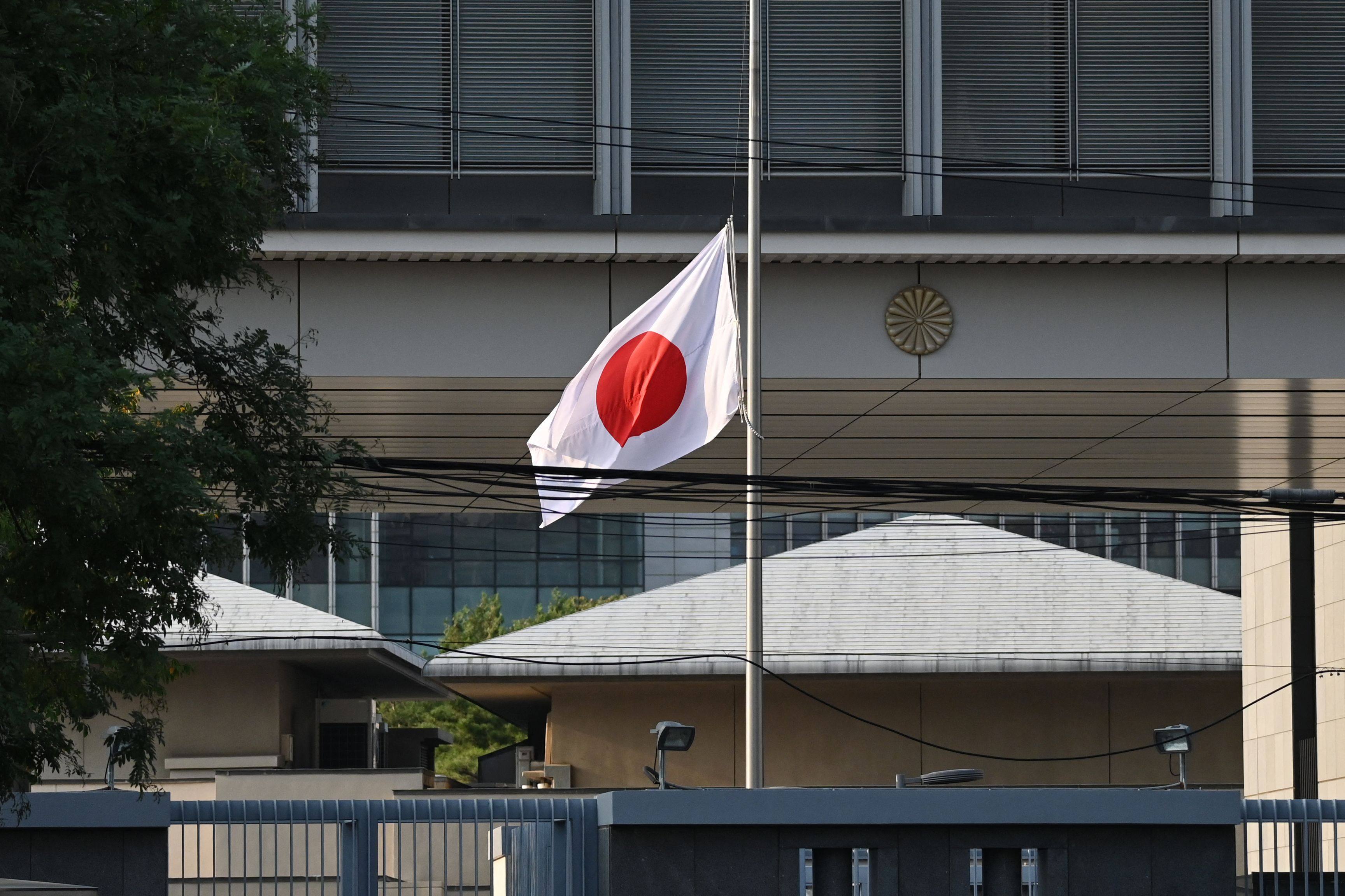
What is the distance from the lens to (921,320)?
55.3 feet

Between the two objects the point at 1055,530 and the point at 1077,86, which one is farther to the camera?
the point at 1055,530

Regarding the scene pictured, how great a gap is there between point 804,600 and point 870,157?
2048cm

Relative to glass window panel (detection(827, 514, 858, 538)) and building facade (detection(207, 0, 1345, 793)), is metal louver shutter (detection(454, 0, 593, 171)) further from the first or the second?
glass window panel (detection(827, 514, 858, 538))

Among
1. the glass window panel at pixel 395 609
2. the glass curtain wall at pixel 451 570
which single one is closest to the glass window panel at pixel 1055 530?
the glass curtain wall at pixel 451 570

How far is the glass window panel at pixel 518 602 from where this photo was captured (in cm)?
8900

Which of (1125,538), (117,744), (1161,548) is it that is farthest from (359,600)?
(117,744)

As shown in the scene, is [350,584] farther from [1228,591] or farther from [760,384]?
[760,384]

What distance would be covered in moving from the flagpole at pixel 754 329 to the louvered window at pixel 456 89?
5.00 ft

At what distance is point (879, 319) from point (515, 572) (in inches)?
2919

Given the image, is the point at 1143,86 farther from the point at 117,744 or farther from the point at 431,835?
the point at 117,744

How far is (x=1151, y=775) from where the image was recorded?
3553 centimetres

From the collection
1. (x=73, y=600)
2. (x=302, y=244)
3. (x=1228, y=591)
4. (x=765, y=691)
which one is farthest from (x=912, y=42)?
(x=1228, y=591)

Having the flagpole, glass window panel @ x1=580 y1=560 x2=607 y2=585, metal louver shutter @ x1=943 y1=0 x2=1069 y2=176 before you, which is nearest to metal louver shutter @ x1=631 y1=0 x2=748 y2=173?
the flagpole

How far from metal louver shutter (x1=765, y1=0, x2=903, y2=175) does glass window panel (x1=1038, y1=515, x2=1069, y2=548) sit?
61536 millimetres
